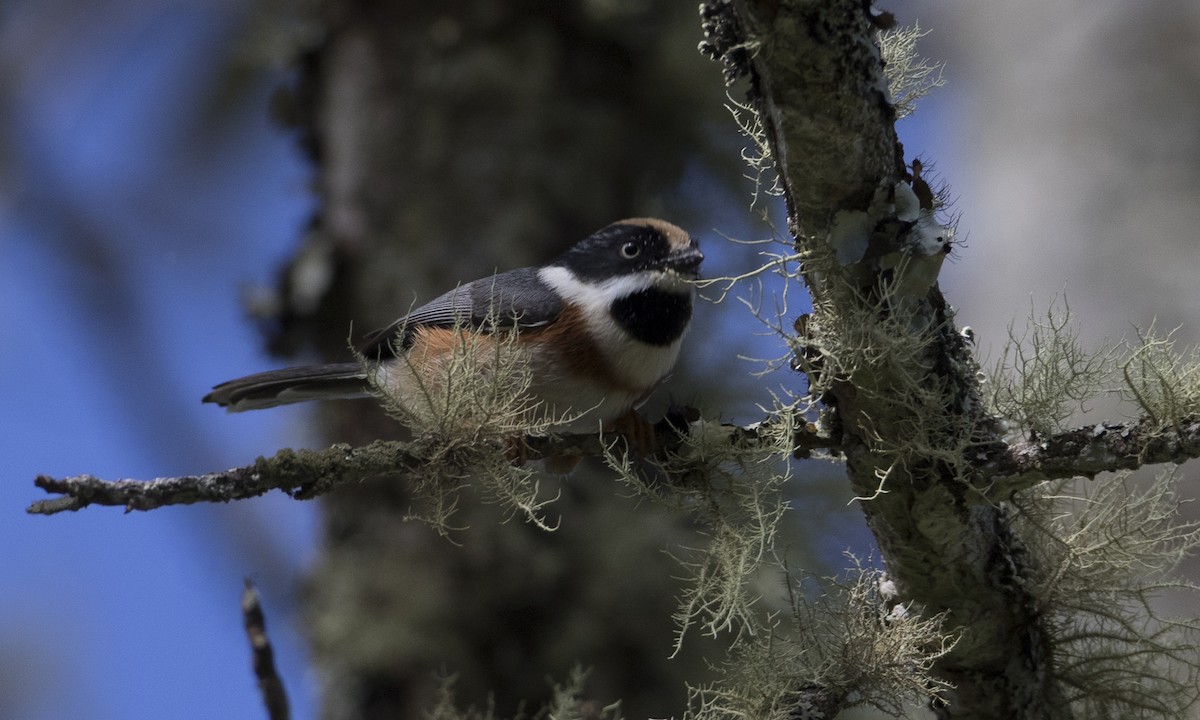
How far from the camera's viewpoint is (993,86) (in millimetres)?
5836

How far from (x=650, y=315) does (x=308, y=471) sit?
1.28 m

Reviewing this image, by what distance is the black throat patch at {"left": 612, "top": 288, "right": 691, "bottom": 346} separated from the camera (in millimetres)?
2684

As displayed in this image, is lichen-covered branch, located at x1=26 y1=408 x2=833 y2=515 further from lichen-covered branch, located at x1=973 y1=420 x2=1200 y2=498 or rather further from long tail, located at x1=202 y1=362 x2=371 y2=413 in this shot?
long tail, located at x1=202 y1=362 x2=371 y2=413

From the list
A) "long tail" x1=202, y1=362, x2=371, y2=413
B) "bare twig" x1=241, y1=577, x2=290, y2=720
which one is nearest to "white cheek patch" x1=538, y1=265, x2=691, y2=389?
"long tail" x1=202, y1=362, x2=371, y2=413

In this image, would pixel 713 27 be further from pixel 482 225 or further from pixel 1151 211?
pixel 1151 211

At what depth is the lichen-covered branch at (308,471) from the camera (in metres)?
1.38

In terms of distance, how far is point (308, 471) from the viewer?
5.21ft

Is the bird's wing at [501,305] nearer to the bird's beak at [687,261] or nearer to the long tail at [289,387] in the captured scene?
the long tail at [289,387]

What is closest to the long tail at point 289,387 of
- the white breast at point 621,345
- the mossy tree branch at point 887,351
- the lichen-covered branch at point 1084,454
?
the white breast at point 621,345

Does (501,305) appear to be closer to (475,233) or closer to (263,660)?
(263,660)

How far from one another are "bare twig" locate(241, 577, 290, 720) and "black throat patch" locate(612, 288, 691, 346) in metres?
1.16

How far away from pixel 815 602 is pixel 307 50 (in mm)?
3239

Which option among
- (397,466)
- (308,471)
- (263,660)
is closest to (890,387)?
(397,466)

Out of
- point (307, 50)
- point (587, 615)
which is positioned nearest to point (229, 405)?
point (587, 615)
